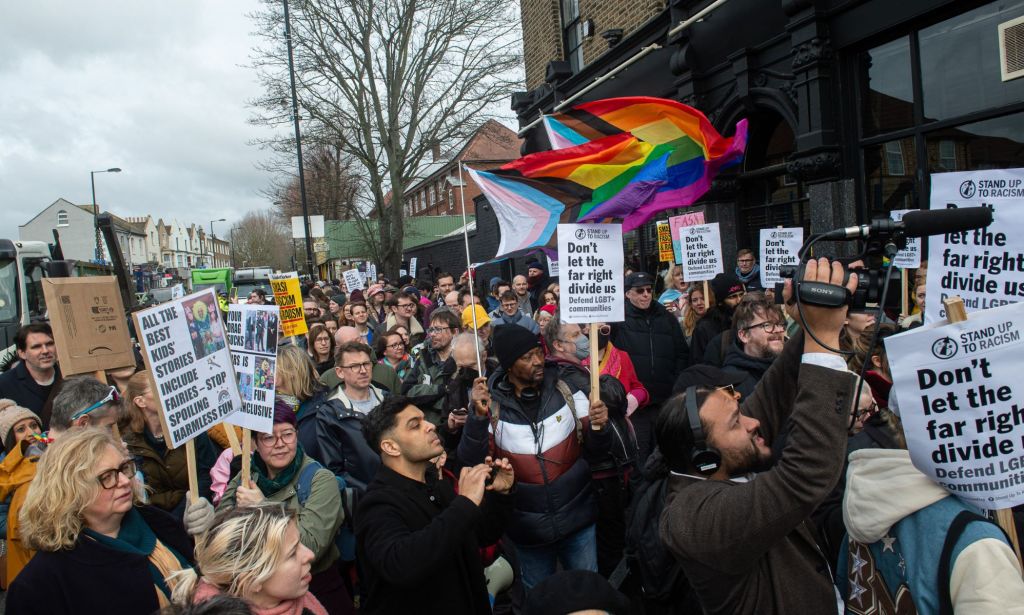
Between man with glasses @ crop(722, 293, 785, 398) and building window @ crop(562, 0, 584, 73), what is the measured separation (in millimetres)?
11515

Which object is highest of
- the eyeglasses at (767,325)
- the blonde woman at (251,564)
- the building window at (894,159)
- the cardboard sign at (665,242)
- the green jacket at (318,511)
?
the building window at (894,159)

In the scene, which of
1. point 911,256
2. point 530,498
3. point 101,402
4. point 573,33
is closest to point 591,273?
point 530,498

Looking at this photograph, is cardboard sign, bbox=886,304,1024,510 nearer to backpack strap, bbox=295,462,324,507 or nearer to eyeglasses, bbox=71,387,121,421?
backpack strap, bbox=295,462,324,507

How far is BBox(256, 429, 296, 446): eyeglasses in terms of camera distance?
3.56 metres

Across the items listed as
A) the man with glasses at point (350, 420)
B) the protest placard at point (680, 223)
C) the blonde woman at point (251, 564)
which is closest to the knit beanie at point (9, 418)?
the man with glasses at point (350, 420)

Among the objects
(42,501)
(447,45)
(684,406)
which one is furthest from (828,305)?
(447,45)

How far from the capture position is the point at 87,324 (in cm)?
474

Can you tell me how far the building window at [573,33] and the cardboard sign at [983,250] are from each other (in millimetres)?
12721

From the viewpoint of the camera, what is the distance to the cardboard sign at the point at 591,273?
4.43m

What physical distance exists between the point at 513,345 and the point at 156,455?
2.24 meters

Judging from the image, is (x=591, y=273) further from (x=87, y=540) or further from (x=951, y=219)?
(x=87, y=540)

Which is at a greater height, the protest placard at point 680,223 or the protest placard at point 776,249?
the protest placard at point 680,223

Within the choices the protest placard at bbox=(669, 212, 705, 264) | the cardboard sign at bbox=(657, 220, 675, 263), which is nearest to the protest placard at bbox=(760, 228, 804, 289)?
the protest placard at bbox=(669, 212, 705, 264)

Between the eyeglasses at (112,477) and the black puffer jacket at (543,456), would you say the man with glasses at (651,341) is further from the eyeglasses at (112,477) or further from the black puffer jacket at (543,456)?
the eyeglasses at (112,477)
